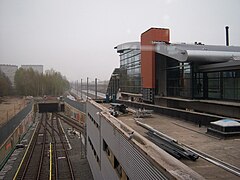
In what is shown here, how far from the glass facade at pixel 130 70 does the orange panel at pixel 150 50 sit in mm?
1824

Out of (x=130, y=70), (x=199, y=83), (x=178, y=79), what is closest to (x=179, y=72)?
(x=178, y=79)

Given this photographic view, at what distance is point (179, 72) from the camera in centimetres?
1130

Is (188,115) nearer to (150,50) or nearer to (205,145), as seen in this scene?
(205,145)

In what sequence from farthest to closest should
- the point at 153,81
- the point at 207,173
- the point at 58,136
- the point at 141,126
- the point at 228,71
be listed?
the point at 58,136
the point at 153,81
the point at 228,71
the point at 141,126
the point at 207,173

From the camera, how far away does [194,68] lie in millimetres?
10242

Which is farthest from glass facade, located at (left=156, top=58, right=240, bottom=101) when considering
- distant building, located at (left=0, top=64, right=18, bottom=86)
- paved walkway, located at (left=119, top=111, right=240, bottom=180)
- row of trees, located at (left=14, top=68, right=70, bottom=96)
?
row of trees, located at (left=14, top=68, right=70, bottom=96)

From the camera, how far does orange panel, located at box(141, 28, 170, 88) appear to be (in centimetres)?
1223

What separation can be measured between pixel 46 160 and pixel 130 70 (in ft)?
30.6

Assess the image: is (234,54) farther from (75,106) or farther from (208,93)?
(75,106)

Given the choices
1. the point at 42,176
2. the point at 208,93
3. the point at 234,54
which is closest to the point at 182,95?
the point at 208,93

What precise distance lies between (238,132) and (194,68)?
4.59 meters

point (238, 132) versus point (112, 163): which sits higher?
point (238, 132)

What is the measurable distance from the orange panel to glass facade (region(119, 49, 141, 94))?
1824 millimetres

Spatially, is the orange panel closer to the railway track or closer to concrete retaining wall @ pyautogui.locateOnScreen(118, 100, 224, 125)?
concrete retaining wall @ pyautogui.locateOnScreen(118, 100, 224, 125)
